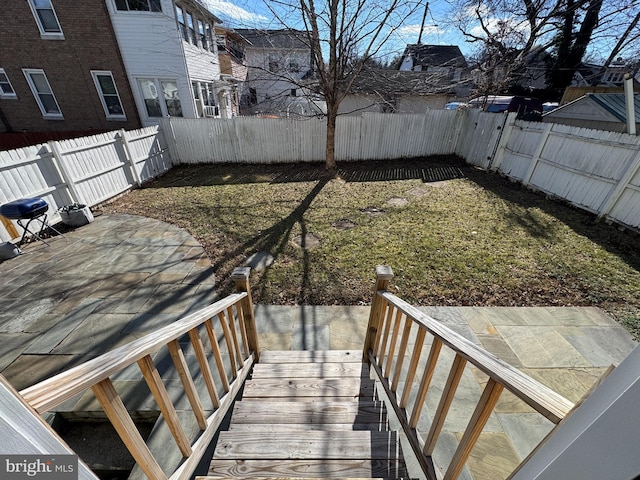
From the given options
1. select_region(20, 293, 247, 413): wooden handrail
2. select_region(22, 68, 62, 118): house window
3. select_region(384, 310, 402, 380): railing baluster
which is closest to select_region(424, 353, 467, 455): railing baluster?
select_region(384, 310, 402, 380): railing baluster

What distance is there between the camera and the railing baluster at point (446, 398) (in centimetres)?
120

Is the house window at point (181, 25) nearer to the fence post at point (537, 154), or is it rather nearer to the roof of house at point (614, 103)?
the fence post at point (537, 154)

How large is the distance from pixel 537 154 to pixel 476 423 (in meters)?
8.56

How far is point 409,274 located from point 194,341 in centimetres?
345

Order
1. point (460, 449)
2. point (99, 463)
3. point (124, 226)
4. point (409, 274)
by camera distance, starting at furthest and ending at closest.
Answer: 1. point (124, 226)
2. point (409, 274)
3. point (99, 463)
4. point (460, 449)

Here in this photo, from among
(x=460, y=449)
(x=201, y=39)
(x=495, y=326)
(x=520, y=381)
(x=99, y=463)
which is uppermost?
(x=201, y=39)

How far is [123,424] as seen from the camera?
976 mm

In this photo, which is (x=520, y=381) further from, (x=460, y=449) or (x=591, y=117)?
(x=591, y=117)

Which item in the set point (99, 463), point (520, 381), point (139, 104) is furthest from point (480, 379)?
point (139, 104)

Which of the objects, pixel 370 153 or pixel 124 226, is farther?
pixel 370 153

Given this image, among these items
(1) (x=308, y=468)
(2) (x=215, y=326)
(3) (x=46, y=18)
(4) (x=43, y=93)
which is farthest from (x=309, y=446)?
(4) (x=43, y=93)

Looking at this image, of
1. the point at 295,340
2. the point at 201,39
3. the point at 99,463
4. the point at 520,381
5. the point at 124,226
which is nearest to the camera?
the point at 520,381

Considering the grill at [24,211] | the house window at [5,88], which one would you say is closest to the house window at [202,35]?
the house window at [5,88]

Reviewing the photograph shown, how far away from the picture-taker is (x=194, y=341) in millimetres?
1507
